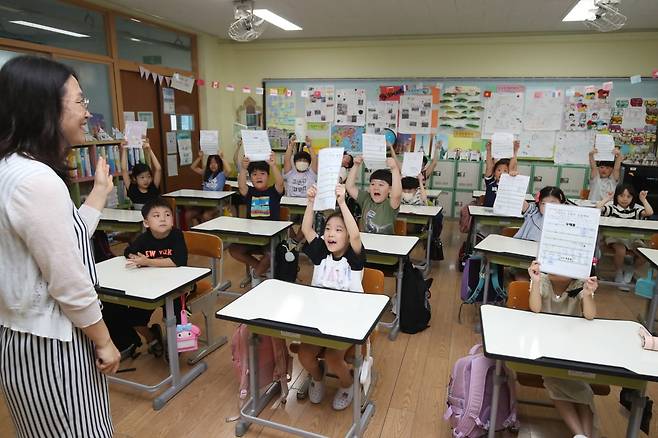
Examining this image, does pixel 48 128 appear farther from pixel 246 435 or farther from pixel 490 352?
pixel 246 435

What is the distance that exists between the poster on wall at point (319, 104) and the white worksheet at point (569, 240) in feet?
19.3

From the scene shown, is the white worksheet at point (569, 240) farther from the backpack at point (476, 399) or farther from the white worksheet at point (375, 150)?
the white worksheet at point (375, 150)

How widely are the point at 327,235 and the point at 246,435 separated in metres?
1.11

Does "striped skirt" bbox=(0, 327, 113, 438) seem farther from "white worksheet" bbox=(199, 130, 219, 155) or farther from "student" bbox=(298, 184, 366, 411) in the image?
"white worksheet" bbox=(199, 130, 219, 155)

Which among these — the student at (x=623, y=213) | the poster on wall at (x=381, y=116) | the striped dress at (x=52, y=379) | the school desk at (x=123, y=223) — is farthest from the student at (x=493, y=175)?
the striped dress at (x=52, y=379)

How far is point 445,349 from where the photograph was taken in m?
3.09

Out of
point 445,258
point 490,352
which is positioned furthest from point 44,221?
point 445,258

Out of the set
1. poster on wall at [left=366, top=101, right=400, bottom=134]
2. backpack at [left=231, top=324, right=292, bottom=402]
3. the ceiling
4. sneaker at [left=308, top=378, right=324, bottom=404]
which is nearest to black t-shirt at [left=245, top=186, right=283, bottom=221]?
backpack at [left=231, top=324, right=292, bottom=402]

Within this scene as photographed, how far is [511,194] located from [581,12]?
290cm

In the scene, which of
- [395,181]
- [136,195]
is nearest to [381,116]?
[395,181]

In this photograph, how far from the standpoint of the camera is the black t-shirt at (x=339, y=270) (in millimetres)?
2455

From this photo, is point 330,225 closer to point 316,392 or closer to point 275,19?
point 316,392

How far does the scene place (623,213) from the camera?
458 centimetres

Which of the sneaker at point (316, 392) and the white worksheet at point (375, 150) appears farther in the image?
the white worksheet at point (375, 150)
